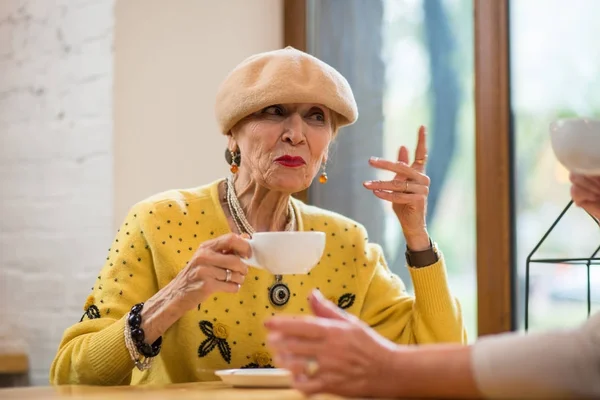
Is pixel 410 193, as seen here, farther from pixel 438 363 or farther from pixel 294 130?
pixel 438 363

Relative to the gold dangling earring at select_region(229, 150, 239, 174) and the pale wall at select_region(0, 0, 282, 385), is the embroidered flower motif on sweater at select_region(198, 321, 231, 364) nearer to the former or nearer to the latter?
the gold dangling earring at select_region(229, 150, 239, 174)

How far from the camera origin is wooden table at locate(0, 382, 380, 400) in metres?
1.15

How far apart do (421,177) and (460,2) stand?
90cm

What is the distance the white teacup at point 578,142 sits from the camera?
116 centimetres

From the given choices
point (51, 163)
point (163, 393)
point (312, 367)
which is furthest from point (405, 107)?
point (312, 367)

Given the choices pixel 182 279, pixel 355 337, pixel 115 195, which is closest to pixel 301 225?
pixel 182 279

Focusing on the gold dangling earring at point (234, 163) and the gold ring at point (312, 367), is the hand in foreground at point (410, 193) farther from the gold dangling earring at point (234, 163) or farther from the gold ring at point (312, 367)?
the gold ring at point (312, 367)

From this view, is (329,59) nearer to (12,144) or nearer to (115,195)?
(115,195)

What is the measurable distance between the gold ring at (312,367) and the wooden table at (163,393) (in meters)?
0.05

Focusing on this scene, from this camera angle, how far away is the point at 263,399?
1.14 m

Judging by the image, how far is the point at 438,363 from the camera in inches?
40.2

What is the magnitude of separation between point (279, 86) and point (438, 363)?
954 mm

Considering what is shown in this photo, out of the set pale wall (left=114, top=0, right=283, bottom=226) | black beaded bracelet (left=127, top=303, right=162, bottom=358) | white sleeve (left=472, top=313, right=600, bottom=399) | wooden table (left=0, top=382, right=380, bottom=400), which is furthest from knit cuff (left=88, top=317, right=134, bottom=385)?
pale wall (left=114, top=0, right=283, bottom=226)

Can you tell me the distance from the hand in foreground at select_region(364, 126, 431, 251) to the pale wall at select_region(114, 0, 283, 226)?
105cm
